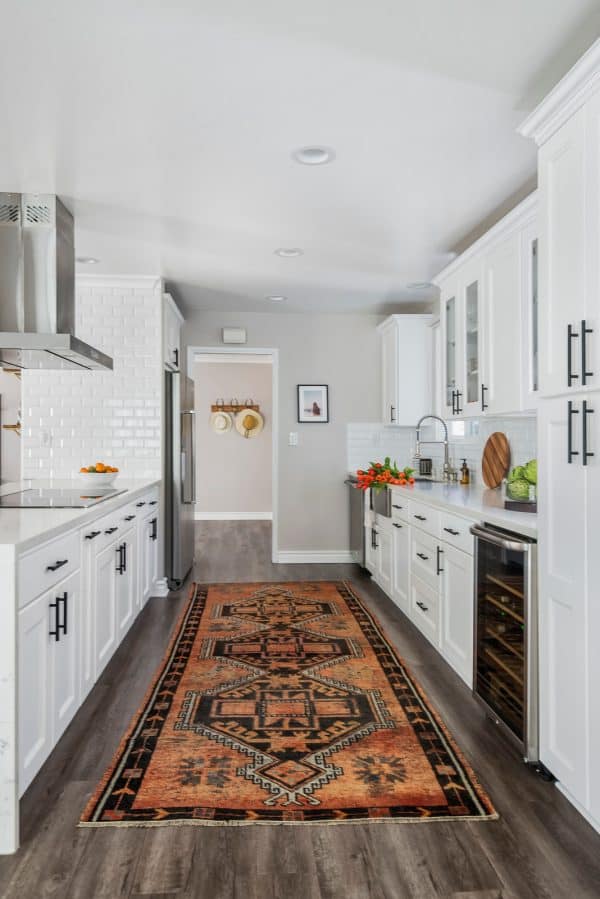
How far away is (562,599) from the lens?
7.00 ft

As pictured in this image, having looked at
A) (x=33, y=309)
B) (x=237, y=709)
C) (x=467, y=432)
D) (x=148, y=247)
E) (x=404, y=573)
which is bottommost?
(x=237, y=709)

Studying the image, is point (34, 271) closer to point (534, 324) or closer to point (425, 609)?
point (534, 324)

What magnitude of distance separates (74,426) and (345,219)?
2602mm

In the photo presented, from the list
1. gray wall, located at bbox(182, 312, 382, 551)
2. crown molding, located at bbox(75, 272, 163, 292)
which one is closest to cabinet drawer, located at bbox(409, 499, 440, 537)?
gray wall, located at bbox(182, 312, 382, 551)

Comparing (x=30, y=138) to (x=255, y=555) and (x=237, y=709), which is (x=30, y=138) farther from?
(x=255, y=555)

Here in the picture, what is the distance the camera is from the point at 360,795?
7.17ft

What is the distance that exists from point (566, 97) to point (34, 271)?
2.73 metres

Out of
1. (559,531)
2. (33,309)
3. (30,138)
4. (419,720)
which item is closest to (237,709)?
(419,720)

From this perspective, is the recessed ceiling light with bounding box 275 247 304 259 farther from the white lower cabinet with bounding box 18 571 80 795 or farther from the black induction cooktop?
the white lower cabinet with bounding box 18 571 80 795

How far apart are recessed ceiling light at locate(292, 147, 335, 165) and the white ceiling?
0.04 meters

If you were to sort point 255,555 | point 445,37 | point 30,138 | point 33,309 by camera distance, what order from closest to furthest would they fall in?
point 445,37 → point 30,138 → point 33,309 → point 255,555

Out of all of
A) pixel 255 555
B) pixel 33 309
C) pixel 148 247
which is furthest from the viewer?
pixel 255 555

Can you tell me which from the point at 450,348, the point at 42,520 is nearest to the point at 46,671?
the point at 42,520

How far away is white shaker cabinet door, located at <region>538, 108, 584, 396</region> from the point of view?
79.6 inches
